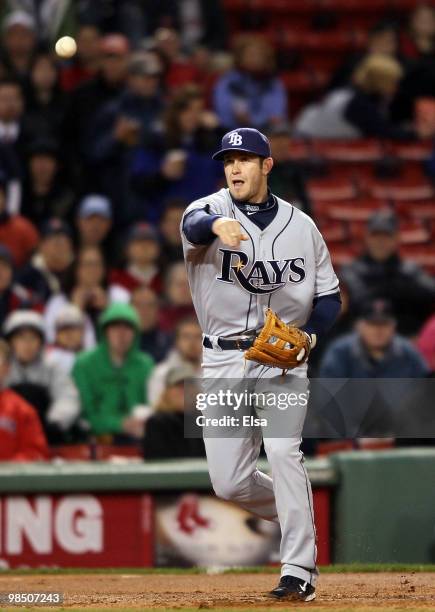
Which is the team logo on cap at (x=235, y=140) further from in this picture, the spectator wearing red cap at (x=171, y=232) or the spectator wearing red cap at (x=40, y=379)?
the spectator wearing red cap at (x=171, y=232)

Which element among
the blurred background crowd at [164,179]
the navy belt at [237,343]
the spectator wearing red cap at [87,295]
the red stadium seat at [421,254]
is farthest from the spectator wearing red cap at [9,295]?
the navy belt at [237,343]

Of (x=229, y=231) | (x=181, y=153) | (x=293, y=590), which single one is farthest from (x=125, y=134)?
(x=293, y=590)

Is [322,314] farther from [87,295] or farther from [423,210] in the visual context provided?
[423,210]

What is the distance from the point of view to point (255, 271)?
598cm

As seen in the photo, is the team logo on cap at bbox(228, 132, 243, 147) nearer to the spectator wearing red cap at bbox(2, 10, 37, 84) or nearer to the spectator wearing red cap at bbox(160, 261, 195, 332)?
the spectator wearing red cap at bbox(160, 261, 195, 332)

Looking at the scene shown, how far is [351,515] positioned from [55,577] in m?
1.67

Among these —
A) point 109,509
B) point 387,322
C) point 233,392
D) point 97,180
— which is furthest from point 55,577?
point 97,180

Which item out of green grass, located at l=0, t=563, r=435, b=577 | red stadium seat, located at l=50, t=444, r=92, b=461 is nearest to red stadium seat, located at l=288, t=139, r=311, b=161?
red stadium seat, located at l=50, t=444, r=92, b=461

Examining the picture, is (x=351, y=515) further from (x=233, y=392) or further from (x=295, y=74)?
(x=295, y=74)

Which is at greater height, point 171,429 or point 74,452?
point 171,429

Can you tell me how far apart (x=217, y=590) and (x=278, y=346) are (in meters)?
1.34

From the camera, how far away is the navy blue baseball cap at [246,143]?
19.5 feet

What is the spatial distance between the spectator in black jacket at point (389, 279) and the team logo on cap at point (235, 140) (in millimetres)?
4570

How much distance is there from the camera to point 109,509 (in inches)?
318
